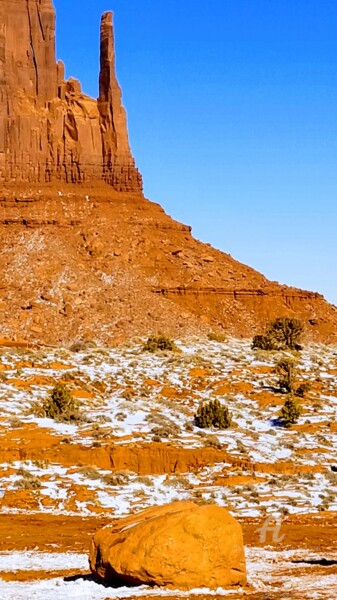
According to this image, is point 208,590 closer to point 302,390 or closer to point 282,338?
point 302,390

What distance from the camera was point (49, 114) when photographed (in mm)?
94125

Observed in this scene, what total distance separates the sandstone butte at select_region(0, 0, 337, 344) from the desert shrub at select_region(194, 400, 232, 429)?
38.2 metres

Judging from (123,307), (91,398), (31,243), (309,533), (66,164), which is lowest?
(309,533)

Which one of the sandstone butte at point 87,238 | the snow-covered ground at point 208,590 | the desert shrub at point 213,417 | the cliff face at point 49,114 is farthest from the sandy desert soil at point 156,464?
the cliff face at point 49,114

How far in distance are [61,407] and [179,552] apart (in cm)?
1780

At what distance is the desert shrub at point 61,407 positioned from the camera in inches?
1196

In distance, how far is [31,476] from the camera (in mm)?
24672

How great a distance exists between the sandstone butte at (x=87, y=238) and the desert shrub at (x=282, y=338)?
454 inches

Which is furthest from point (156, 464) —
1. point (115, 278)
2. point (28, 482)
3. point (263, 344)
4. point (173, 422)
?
point (115, 278)

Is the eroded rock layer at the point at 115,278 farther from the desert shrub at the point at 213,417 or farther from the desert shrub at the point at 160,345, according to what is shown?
the desert shrub at the point at 213,417

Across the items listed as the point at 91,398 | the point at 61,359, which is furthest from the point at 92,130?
the point at 91,398

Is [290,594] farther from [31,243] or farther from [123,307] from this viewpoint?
[31,243]

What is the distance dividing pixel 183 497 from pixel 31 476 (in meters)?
4.01

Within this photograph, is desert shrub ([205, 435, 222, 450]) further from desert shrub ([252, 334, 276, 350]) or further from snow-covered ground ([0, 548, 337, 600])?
desert shrub ([252, 334, 276, 350])
